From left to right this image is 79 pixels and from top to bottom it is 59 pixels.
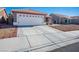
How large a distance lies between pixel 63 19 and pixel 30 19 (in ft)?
2.80

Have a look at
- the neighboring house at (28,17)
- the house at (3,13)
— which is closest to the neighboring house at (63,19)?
the neighboring house at (28,17)

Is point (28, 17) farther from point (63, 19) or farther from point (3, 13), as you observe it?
point (63, 19)

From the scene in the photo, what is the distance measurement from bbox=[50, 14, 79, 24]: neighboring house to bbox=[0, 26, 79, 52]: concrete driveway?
0.84 ft

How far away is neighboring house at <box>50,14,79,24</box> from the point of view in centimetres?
305

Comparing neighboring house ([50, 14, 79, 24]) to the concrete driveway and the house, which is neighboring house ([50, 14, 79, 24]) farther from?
the house

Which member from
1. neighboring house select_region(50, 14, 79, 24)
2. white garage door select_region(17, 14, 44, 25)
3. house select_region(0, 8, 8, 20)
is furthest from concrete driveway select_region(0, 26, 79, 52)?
house select_region(0, 8, 8, 20)

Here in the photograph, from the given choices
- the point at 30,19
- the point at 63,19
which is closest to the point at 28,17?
the point at 30,19

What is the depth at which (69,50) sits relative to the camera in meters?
2.86

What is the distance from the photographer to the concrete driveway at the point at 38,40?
9.15 feet

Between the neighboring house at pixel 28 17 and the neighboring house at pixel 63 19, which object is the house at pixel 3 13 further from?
the neighboring house at pixel 63 19

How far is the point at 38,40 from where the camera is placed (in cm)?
288
